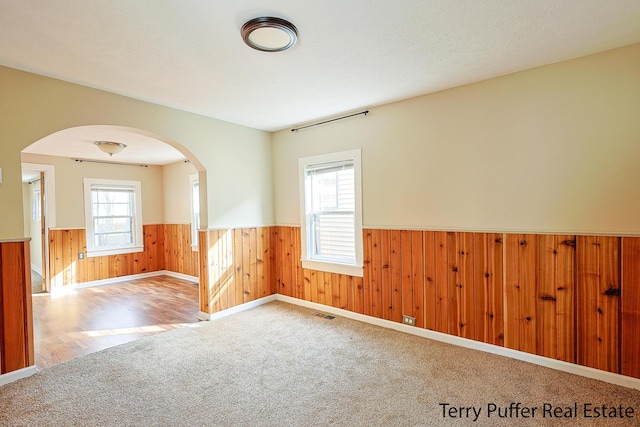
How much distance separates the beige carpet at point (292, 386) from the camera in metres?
2.02

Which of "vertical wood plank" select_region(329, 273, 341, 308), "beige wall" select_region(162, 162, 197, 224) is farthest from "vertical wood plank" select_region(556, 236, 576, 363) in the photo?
"beige wall" select_region(162, 162, 197, 224)

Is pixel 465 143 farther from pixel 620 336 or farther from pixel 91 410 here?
pixel 91 410

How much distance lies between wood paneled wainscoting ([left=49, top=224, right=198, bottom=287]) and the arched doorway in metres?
0.01

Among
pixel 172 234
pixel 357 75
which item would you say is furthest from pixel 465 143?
pixel 172 234

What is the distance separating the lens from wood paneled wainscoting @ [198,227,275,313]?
12.8 ft

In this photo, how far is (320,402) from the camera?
7.11 feet

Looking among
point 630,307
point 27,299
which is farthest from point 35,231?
point 630,307

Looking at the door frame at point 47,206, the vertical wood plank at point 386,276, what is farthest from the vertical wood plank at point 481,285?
the door frame at point 47,206

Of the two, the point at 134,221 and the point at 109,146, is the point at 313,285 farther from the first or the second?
the point at 134,221

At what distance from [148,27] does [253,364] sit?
267cm

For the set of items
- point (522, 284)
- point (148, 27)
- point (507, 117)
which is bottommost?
point (522, 284)

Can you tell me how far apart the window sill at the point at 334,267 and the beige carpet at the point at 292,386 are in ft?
2.66

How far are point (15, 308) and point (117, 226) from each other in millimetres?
4186

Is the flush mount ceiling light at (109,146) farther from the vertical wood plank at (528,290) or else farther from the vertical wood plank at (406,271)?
the vertical wood plank at (528,290)
